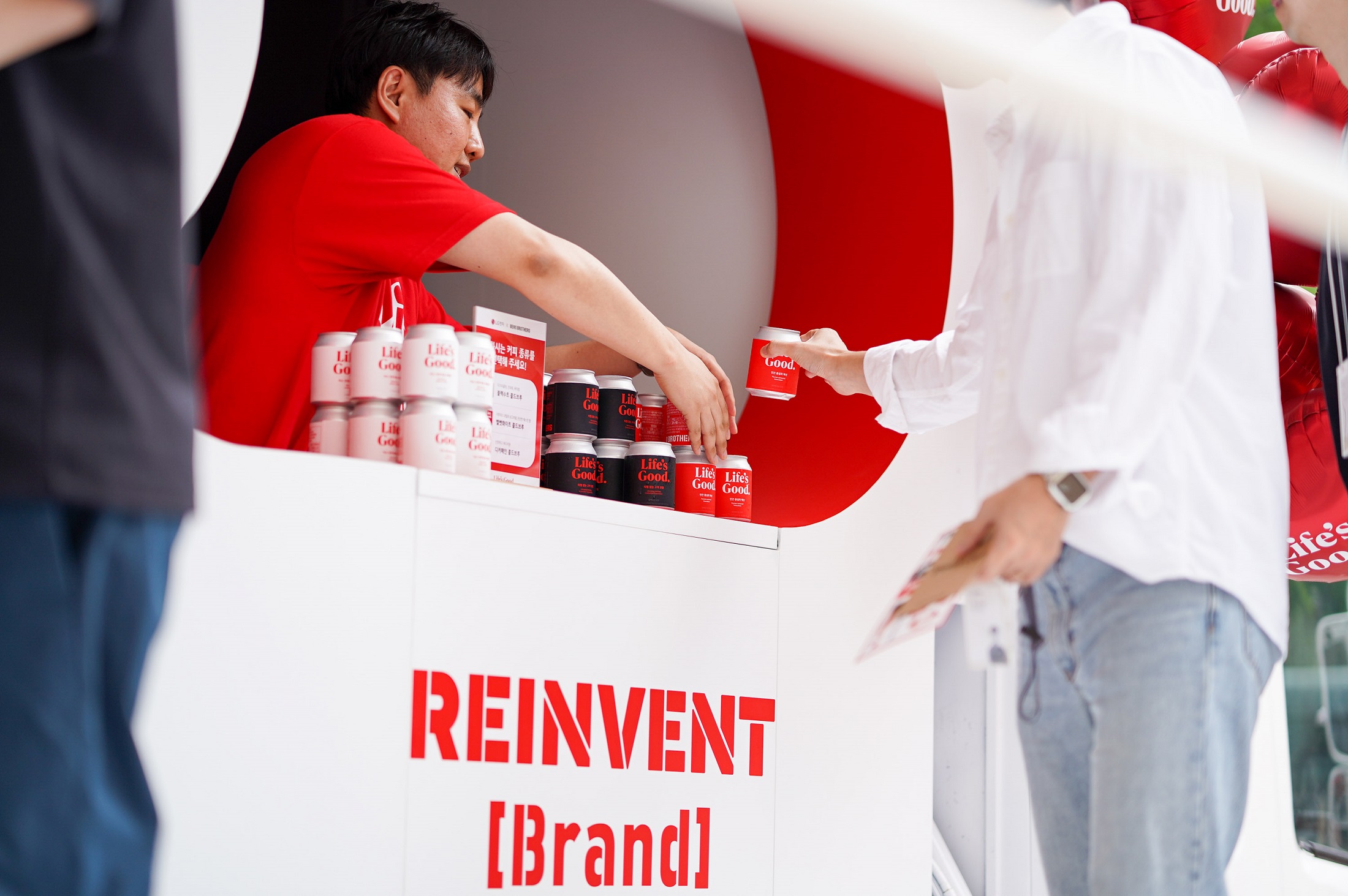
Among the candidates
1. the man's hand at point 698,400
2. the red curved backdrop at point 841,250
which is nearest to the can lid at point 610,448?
the man's hand at point 698,400

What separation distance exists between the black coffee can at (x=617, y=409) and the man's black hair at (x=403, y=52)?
625 mm

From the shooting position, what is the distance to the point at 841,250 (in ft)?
8.26

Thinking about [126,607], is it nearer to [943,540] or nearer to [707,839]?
[943,540]

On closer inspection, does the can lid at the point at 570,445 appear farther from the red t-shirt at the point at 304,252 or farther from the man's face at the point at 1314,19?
the man's face at the point at 1314,19

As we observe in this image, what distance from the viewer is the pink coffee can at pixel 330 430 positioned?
5.00ft

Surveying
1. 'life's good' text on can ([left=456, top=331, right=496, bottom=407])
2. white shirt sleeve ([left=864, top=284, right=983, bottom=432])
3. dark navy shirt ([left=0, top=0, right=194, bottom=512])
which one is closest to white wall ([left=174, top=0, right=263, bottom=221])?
'life's good' text on can ([left=456, top=331, right=496, bottom=407])

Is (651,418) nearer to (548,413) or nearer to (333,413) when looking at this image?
(548,413)

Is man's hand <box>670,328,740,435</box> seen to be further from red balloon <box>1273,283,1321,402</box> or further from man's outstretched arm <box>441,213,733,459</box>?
red balloon <box>1273,283,1321,402</box>

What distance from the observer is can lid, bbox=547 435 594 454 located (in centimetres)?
181

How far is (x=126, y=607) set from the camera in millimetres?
761

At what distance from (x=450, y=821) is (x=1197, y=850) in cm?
84

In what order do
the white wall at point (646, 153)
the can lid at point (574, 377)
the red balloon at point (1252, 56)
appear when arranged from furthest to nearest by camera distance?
1. the white wall at point (646, 153)
2. the red balloon at point (1252, 56)
3. the can lid at point (574, 377)

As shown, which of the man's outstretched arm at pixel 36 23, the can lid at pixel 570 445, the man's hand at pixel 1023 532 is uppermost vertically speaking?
the man's outstretched arm at pixel 36 23

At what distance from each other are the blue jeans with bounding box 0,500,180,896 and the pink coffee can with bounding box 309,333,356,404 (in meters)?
0.80
